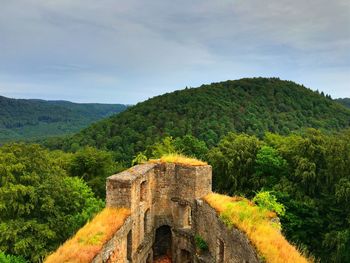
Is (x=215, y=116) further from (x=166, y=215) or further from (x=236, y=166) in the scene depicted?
(x=166, y=215)

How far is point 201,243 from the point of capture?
17000mm

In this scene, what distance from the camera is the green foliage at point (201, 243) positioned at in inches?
662

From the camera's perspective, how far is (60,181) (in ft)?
82.4

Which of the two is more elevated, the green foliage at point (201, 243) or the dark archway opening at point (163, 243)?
the green foliage at point (201, 243)

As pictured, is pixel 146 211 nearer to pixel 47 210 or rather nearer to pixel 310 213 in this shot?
pixel 47 210

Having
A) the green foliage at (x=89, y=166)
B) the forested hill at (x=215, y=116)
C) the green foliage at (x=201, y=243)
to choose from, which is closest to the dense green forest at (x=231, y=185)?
the green foliage at (x=89, y=166)

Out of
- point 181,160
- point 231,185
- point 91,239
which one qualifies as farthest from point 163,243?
point 231,185

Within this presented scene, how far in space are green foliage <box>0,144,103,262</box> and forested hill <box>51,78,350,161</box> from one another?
38.3 m

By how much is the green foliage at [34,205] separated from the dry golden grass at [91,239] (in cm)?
908

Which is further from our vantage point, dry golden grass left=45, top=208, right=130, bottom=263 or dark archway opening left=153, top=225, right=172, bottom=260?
dark archway opening left=153, top=225, right=172, bottom=260

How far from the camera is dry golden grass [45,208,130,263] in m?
10.4

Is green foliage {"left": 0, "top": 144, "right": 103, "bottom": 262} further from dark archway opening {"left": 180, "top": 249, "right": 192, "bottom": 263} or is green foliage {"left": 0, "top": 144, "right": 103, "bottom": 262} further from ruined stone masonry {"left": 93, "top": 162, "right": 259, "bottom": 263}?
dark archway opening {"left": 180, "top": 249, "right": 192, "bottom": 263}

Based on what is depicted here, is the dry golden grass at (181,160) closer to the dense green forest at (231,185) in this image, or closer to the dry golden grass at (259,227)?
the dry golden grass at (259,227)

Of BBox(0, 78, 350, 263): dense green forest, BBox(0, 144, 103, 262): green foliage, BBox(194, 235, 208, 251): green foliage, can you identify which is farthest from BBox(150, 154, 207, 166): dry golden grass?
BBox(0, 144, 103, 262): green foliage
